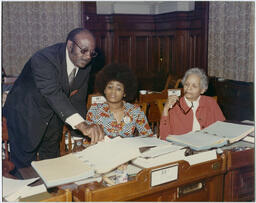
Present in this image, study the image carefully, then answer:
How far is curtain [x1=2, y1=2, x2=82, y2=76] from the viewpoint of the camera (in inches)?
230

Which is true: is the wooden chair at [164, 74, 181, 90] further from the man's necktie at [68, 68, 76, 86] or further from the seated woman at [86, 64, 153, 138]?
the man's necktie at [68, 68, 76, 86]

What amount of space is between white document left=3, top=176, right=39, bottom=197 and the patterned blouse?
102 cm

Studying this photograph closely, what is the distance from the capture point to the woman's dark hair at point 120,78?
8.27 ft

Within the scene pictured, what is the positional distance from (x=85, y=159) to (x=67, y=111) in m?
0.56

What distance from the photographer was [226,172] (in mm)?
1535

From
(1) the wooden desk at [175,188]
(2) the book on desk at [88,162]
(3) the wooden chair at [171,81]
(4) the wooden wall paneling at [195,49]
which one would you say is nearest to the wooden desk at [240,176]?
(1) the wooden desk at [175,188]

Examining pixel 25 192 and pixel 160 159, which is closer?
pixel 25 192

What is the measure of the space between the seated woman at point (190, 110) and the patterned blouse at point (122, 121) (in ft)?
0.55

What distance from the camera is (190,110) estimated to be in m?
2.58

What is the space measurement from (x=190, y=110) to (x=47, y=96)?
45.6 inches

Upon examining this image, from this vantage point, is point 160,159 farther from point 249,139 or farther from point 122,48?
point 122,48

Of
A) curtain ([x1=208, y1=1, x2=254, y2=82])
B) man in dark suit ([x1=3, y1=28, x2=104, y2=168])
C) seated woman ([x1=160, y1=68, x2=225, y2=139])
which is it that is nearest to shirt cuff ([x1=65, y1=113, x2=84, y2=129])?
man in dark suit ([x1=3, y1=28, x2=104, y2=168])

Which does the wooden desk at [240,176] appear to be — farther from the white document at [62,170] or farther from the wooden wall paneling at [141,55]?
the wooden wall paneling at [141,55]

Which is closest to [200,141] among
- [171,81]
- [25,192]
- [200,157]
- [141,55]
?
[200,157]
